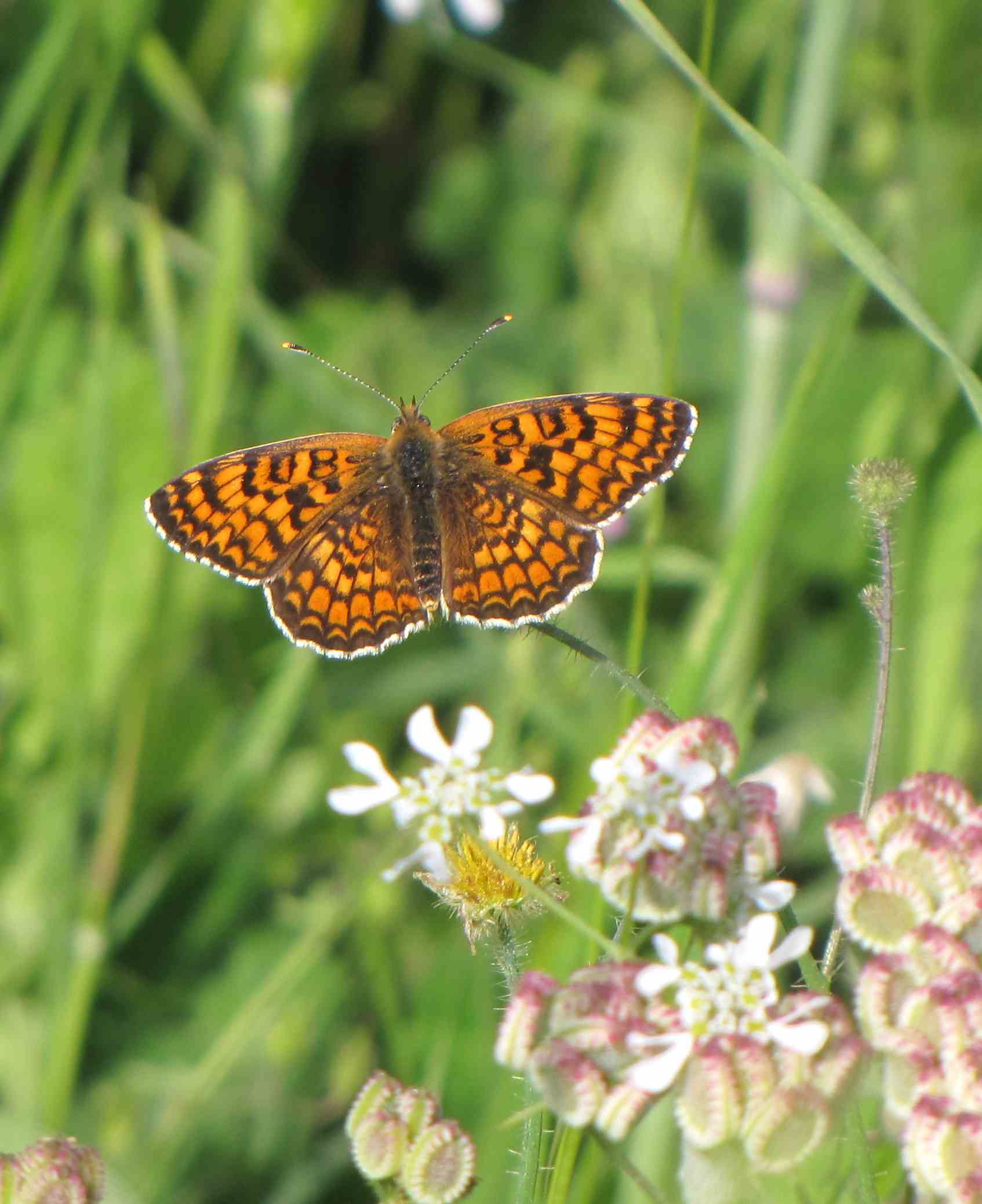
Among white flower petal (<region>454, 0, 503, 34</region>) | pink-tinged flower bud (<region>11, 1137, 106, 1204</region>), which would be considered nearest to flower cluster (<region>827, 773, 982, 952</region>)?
→ pink-tinged flower bud (<region>11, 1137, 106, 1204</region>)

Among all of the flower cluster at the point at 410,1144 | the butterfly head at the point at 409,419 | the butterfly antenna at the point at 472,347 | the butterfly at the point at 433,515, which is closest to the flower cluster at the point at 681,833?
the flower cluster at the point at 410,1144

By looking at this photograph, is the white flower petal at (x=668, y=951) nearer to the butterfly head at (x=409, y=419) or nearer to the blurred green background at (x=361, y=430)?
the blurred green background at (x=361, y=430)

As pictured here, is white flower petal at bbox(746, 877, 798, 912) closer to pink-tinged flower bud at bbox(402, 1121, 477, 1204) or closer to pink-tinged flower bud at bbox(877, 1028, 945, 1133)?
pink-tinged flower bud at bbox(877, 1028, 945, 1133)

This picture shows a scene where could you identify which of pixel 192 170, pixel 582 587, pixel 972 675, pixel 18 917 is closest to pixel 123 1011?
pixel 18 917

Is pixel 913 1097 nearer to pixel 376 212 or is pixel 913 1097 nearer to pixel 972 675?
pixel 972 675

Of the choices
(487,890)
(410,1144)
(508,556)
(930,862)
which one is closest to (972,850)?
(930,862)

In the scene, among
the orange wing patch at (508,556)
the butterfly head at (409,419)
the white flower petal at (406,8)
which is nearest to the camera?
the orange wing patch at (508,556)

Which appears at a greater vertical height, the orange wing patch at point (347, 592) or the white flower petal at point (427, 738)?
the orange wing patch at point (347, 592)
